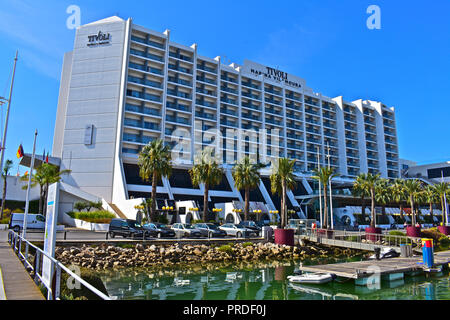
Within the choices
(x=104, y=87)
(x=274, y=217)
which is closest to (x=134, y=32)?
(x=104, y=87)

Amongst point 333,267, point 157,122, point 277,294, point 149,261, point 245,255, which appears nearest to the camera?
point 277,294

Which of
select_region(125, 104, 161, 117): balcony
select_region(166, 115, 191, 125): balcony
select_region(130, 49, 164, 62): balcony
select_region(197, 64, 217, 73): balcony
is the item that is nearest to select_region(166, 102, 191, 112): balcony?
select_region(166, 115, 191, 125): balcony

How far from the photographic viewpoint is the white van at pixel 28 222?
30859 mm

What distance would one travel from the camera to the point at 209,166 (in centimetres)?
4262

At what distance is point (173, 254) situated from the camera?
24438 mm

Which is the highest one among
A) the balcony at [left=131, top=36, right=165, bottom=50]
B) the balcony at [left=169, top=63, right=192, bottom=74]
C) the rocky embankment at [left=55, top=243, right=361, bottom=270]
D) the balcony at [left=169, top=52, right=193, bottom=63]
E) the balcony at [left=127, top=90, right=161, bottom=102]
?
the balcony at [left=131, top=36, right=165, bottom=50]

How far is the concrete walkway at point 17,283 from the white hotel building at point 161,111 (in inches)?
1472

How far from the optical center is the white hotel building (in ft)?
179

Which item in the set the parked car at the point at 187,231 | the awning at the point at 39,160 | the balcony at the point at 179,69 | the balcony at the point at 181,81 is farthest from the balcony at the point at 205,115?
the parked car at the point at 187,231

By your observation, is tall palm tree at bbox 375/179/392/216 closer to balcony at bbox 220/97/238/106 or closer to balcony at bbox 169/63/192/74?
balcony at bbox 220/97/238/106

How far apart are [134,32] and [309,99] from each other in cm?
4767

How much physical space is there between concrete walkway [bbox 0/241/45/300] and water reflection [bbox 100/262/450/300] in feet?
13.8

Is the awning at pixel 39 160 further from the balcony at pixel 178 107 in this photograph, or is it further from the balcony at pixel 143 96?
the balcony at pixel 178 107

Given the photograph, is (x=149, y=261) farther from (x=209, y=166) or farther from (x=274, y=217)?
(x=274, y=217)
